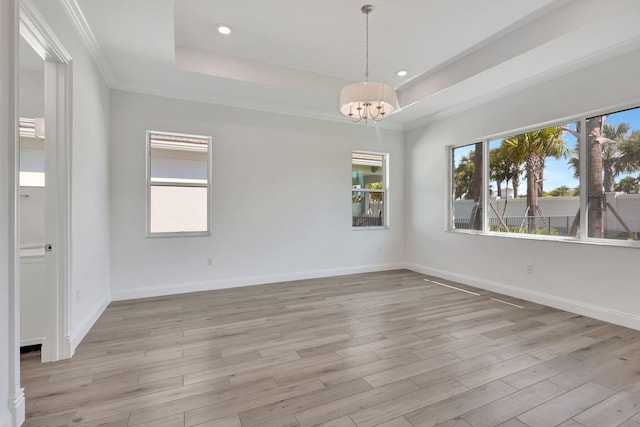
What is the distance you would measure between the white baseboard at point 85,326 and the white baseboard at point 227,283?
1.15 feet

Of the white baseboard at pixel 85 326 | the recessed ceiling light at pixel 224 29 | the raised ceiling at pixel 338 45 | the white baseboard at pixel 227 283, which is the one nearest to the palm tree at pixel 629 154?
the raised ceiling at pixel 338 45

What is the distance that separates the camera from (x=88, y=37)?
281 cm

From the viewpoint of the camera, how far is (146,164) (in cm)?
411

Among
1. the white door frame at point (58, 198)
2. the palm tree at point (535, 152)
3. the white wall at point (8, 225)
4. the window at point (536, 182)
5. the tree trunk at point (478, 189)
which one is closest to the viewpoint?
the white wall at point (8, 225)

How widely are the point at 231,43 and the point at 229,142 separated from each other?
1.43 metres

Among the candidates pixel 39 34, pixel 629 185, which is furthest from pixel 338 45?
pixel 629 185

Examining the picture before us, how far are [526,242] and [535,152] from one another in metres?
1.21

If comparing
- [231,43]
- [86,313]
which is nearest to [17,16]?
[231,43]

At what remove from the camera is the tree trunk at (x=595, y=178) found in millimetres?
3324

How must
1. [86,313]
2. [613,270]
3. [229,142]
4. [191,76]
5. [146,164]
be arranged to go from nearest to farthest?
[86,313], [613,270], [191,76], [146,164], [229,142]

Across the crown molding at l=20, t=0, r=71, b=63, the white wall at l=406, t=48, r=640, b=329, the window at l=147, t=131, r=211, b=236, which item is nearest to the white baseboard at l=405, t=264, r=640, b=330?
the white wall at l=406, t=48, r=640, b=329

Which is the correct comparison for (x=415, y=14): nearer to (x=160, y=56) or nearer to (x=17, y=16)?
(x=160, y=56)

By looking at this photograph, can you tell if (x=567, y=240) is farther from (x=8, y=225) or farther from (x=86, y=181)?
(x=86, y=181)

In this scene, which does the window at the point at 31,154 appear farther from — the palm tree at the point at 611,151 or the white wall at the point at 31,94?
the palm tree at the point at 611,151
